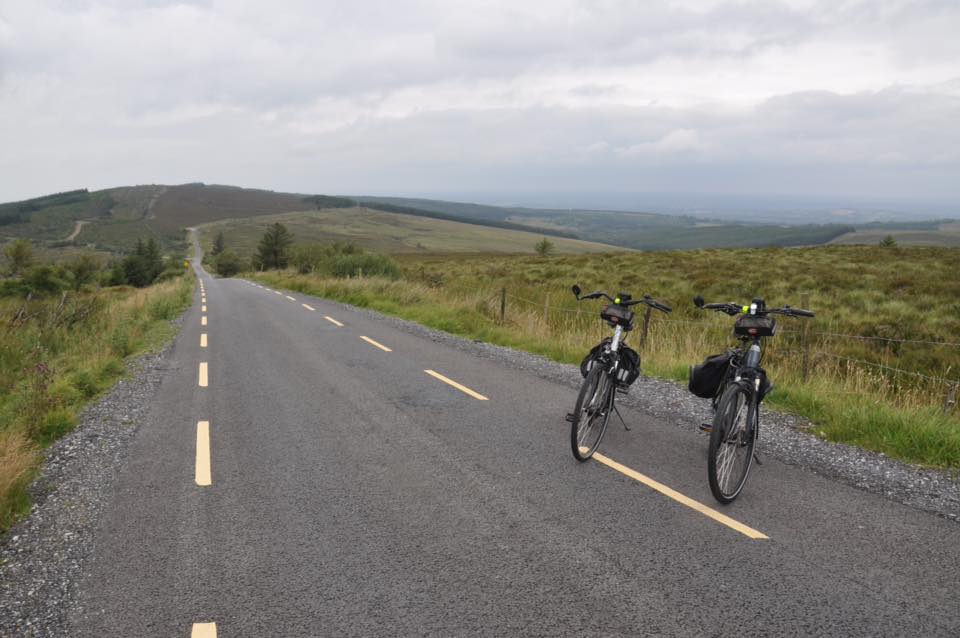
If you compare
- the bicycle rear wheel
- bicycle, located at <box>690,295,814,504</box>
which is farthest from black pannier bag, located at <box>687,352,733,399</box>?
the bicycle rear wheel

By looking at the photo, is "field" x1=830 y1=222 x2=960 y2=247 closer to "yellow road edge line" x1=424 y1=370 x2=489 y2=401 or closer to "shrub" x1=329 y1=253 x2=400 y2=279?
"shrub" x1=329 y1=253 x2=400 y2=279

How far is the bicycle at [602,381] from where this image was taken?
556 centimetres

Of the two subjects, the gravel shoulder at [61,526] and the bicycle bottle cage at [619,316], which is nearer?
the gravel shoulder at [61,526]

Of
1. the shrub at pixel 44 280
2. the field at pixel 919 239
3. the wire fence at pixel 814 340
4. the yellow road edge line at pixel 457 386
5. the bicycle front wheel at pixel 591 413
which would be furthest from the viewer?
the field at pixel 919 239

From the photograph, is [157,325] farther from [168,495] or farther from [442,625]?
[442,625]

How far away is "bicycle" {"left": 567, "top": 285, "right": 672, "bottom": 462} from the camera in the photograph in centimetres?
556

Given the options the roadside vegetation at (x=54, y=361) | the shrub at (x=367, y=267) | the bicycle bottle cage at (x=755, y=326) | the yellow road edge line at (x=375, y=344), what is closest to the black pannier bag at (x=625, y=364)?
the bicycle bottle cage at (x=755, y=326)

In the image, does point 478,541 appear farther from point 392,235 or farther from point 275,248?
point 392,235

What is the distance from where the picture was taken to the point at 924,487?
5.09 meters

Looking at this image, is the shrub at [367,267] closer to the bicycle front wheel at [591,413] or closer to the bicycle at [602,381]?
the bicycle at [602,381]

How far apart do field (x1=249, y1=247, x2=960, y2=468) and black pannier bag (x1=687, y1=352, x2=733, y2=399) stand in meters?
2.16

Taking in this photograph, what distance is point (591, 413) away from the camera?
18.6 feet

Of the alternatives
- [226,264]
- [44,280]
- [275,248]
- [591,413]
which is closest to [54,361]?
[591,413]

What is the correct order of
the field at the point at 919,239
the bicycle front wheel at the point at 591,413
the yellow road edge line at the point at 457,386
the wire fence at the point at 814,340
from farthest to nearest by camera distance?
the field at the point at 919,239, the wire fence at the point at 814,340, the yellow road edge line at the point at 457,386, the bicycle front wheel at the point at 591,413
